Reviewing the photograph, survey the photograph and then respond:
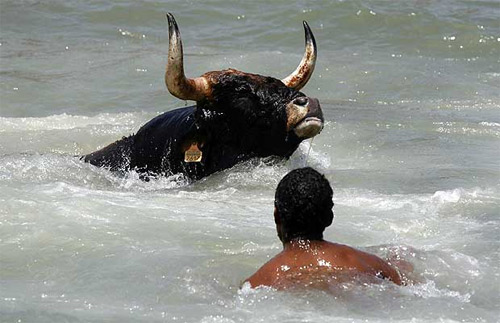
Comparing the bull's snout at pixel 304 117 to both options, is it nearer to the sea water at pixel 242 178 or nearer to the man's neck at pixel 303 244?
the sea water at pixel 242 178

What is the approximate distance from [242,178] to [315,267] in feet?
8.72

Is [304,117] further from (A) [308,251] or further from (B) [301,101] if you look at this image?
(A) [308,251]

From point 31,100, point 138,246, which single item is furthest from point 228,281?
point 31,100

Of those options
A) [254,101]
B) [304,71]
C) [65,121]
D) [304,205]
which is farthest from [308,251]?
[65,121]

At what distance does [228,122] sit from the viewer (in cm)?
783

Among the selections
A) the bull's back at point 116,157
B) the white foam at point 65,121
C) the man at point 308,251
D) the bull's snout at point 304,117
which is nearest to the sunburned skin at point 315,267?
the man at point 308,251

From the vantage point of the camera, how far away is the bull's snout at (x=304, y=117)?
744 cm

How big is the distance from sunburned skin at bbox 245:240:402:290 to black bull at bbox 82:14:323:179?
2066 mm

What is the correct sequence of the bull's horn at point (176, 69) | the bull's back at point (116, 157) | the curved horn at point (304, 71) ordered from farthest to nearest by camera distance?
the bull's back at point (116, 157) → the curved horn at point (304, 71) → the bull's horn at point (176, 69)

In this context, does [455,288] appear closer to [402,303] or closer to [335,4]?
[402,303]

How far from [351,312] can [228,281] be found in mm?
781

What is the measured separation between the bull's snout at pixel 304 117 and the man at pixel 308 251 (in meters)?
1.94

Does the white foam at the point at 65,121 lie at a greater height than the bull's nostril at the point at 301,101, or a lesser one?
lesser

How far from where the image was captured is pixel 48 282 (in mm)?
5730
